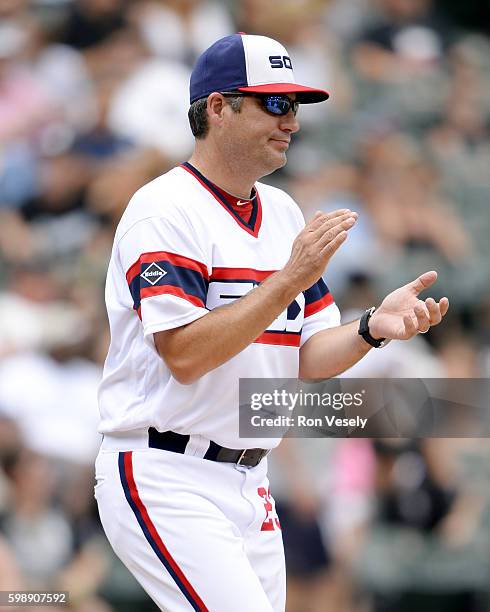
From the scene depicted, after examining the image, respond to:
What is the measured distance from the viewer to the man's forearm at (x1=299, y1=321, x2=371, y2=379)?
11.0ft

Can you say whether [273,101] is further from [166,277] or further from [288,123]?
[166,277]

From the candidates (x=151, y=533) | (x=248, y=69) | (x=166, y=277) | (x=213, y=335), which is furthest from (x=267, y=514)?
(x=248, y=69)

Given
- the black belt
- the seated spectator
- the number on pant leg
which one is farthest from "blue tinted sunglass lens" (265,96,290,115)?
the seated spectator

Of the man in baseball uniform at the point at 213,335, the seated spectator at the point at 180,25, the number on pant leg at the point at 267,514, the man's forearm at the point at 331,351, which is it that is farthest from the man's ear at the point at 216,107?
the seated spectator at the point at 180,25

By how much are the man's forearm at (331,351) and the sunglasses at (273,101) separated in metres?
0.67

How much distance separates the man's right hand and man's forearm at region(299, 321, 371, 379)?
0.47 metres

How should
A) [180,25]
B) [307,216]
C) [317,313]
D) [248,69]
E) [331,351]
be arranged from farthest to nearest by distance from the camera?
[180,25], [307,216], [317,313], [331,351], [248,69]

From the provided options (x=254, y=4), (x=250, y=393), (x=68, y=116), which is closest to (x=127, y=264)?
(x=250, y=393)

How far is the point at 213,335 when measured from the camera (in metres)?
2.89

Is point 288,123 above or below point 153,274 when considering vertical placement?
above

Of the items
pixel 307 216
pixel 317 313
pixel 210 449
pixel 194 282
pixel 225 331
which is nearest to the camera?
pixel 225 331

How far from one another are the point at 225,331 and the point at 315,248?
0.32m

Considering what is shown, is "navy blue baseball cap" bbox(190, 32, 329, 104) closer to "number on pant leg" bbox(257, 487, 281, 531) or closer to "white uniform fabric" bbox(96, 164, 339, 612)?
"white uniform fabric" bbox(96, 164, 339, 612)

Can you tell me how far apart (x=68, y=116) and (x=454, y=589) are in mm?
3541
